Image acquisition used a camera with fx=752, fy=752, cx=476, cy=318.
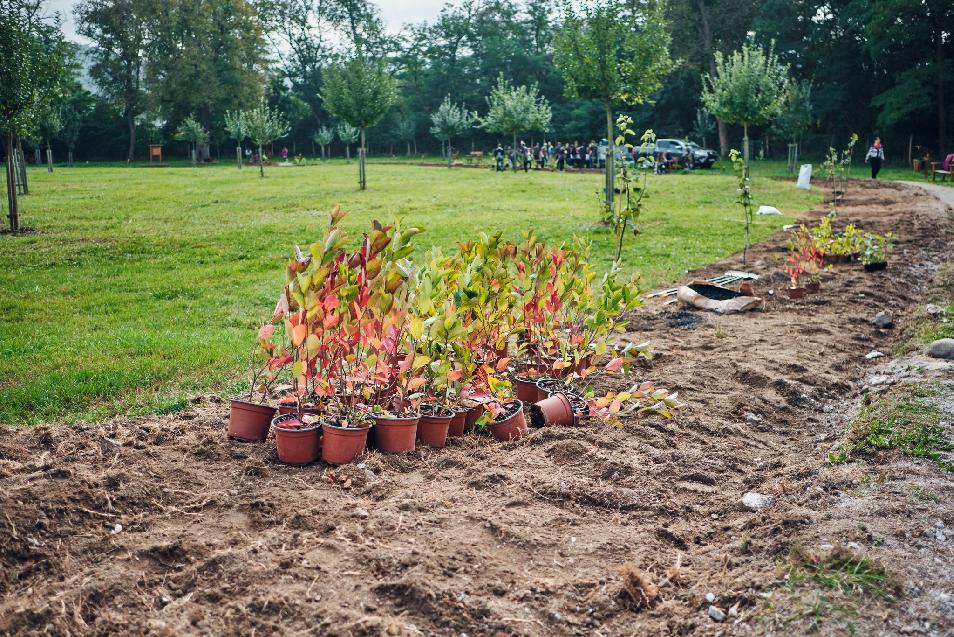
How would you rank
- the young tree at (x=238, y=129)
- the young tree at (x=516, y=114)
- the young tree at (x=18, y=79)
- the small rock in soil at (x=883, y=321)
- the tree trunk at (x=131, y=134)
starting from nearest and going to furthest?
the small rock in soil at (x=883, y=321)
the young tree at (x=18, y=79)
the young tree at (x=516, y=114)
the young tree at (x=238, y=129)
the tree trunk at (x=131, y=134)

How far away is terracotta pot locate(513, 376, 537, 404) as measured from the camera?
4254mm

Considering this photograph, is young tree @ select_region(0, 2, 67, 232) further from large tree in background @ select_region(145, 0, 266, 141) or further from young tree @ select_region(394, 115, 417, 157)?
young tree @ select_region(394, 115, 417, 157)

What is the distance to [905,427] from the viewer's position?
368cm

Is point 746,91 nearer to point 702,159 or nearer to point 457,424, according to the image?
point 702,159

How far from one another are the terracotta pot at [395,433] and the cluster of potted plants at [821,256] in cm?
528

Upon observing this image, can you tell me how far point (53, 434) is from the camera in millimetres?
3445

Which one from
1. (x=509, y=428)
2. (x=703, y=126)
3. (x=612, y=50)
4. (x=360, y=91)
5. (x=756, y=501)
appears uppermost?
(x=703, y=126)

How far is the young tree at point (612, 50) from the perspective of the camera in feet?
49.5

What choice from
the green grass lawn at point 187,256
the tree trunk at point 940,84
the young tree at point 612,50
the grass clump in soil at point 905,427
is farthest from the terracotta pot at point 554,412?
the tree trunk at point 940,84

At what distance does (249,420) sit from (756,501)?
7.36 feet

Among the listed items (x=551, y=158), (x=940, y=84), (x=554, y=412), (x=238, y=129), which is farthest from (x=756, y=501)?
(x=238, y=129)

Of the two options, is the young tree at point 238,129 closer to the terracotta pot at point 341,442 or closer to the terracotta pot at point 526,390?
the terracotta pot at point 526,390

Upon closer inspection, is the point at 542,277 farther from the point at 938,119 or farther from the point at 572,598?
the point at 938,119

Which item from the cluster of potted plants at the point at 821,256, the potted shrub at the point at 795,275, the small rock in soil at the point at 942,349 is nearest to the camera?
the small rock in soil at the point at 942,349
